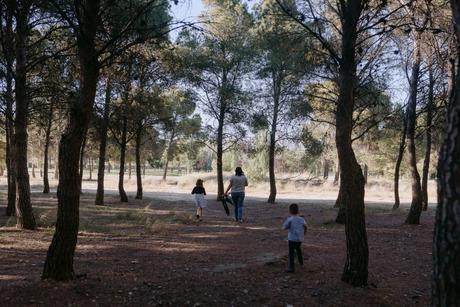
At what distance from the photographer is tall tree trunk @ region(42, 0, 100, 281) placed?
6.23 meters

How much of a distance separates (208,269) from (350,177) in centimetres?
298

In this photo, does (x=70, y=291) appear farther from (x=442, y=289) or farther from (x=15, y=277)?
(x=442, y=289)

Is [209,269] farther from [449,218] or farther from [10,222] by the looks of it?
A: [10,222]

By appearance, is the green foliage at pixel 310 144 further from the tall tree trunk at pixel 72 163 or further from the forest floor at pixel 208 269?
the tall tree trunk at pixel 72 163

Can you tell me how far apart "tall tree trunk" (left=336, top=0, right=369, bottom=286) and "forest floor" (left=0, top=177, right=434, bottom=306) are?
37cm

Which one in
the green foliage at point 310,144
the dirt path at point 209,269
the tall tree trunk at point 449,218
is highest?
the green foliage at point 310,144

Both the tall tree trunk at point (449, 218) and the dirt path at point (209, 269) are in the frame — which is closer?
the tall tree trunk at point (449, 218)

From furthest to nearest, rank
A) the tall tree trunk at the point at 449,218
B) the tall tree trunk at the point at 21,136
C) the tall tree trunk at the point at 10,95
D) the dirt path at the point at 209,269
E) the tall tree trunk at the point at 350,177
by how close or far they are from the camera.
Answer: the tall tree trunk at the point at 10,95 → the tall tree trunk at the point at 21,136 → the tall tree trunk at the point at 350,177 → the dirt path at the point at 209,269 → the tall tree trunk at the point at 449,218

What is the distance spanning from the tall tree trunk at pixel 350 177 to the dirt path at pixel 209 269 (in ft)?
1.25

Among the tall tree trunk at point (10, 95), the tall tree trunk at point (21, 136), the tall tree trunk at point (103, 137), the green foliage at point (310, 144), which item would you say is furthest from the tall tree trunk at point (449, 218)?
the green foliage at point (310, 144)

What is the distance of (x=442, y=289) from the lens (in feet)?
11.2

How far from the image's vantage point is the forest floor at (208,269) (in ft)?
20.4

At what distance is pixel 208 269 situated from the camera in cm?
804

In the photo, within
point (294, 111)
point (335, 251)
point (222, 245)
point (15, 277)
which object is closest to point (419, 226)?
point (335, 251)
